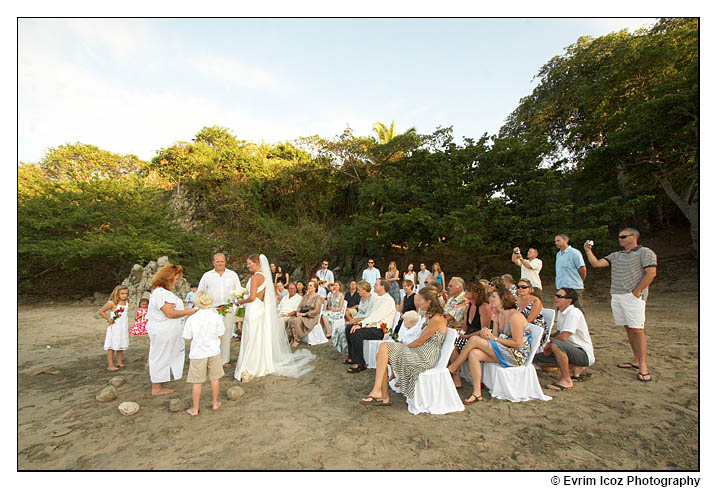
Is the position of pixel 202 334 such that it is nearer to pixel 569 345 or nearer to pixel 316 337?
pixel 316 337

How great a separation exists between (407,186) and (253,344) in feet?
43.1

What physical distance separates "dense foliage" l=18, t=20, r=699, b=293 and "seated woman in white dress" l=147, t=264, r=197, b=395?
11.0 m

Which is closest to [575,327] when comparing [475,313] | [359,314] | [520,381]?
[520,381]

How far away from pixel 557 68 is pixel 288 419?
22071mm

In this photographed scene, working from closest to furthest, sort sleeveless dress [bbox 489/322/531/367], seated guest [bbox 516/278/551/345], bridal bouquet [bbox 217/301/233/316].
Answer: sleeveless dress [bbox 489/322/531/367] < seated guest [bbox 516/278/551/345] < bridal bouquet [bbox 217/301/233/316]

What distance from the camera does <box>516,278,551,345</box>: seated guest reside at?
4703mm

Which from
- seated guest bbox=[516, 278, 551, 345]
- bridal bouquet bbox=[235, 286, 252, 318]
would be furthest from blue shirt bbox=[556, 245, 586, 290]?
bridal bouquet bbox=[235, 286, 252, 318]

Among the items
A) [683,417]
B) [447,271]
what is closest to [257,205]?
[447,271]

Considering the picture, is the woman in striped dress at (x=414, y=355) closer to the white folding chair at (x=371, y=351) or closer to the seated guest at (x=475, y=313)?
the seated guest at (x=475, y=313)

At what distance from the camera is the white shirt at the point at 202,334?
13.1 feet

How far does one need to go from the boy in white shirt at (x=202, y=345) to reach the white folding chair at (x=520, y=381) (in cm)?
318

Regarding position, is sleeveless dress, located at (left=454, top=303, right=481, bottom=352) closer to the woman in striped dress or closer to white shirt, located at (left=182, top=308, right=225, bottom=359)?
the woman in striped dress

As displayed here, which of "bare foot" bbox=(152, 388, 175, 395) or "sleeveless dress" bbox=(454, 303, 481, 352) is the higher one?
"sleeveless dress" bbox=(454, 303, 481, 352)
